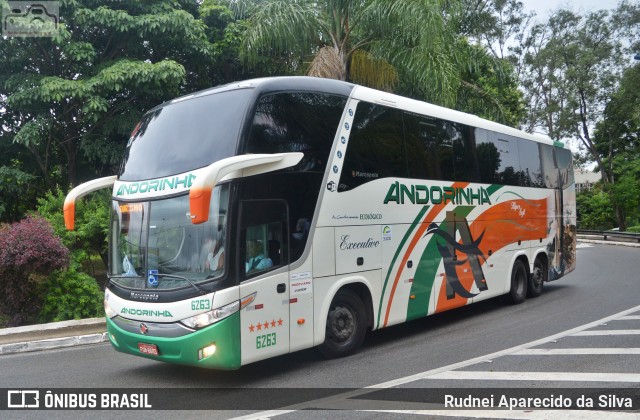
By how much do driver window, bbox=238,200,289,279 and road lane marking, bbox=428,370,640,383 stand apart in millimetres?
2443

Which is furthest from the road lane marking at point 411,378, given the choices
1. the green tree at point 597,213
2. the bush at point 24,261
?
the green tree at point 597,213

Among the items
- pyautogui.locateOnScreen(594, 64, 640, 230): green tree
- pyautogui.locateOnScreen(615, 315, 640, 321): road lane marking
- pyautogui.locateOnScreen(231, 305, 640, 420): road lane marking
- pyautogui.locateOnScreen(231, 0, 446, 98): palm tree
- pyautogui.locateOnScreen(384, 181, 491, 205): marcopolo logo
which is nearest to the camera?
pyautogui.locateOnScreen(231, 305, 640, 420): road lane marking

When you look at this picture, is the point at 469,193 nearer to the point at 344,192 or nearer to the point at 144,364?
the point at 344,192

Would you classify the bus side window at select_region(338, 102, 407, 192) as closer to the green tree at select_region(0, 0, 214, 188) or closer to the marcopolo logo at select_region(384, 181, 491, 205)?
the marcopolo logo at select_region(384, 181, 491, 205)

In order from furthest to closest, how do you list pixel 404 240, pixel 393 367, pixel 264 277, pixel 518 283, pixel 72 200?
pixel 518 283
pixel 404 240
pixel 72 200
pixel 393 367
pixel 264 277

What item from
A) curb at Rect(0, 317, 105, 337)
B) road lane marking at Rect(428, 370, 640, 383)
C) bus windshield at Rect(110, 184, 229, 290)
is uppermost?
bus windshield at Rect(110, 184, 229, 290)

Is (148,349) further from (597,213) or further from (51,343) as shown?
(597,213)

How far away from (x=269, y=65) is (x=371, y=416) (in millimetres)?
13960

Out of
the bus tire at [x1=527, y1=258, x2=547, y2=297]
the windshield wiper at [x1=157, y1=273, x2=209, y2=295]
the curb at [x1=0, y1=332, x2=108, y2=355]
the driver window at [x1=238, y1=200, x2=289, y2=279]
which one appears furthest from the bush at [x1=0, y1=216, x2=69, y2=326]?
the bus tire at [x1=527, y1=258, x2=547, y2=297]

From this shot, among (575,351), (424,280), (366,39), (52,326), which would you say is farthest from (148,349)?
(366,39)

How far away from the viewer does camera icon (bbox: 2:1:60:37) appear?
14031 millimetres

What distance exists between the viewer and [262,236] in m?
7.52

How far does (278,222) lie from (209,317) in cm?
151

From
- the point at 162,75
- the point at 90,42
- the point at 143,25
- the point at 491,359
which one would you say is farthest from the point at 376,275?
the point at 90,42
